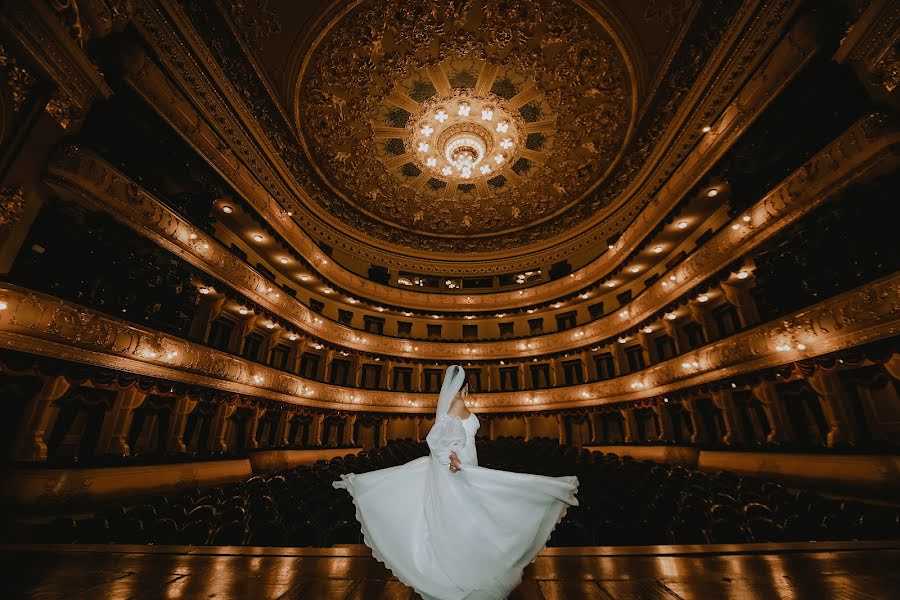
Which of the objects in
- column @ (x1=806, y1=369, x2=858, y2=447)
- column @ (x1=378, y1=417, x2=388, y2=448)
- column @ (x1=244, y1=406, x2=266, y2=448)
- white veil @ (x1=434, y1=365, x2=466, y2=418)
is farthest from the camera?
column @ (x1=378, y1=417, x2=388, y2=448)

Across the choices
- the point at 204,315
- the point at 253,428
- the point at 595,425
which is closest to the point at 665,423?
the point at 595,425

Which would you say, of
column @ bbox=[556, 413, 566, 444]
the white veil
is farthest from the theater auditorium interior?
the white veil

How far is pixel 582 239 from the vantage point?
79.0 feet

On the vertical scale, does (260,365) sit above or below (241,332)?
below

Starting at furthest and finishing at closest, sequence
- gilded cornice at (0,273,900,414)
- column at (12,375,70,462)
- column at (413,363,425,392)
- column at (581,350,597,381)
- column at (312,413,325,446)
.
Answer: column at (413,363,425,392) → column at (581,350,597,381) → column at (312,413,325,446) → column at (12,375,70,462) → gilded cornice at (0,273,900,414)

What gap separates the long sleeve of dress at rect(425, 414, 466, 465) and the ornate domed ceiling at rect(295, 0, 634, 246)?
15722 mm

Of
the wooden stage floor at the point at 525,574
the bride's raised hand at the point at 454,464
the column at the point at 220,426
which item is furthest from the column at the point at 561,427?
the bride's raised hand at the point at 454,464

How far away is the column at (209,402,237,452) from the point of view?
1240 centimetres

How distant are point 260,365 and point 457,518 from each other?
13.4m

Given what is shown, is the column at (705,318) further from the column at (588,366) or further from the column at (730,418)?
the column at (588,366)

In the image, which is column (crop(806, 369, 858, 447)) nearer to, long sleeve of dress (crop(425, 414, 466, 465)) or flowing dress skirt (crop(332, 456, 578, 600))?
flowing dress skirt (crop(332, 456, 578, 600))

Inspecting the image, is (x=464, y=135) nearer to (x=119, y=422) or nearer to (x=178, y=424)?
(x=178, y=424)

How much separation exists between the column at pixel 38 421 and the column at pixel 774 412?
19.0m

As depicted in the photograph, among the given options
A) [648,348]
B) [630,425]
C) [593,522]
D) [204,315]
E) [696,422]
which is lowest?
[593,522]
